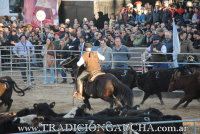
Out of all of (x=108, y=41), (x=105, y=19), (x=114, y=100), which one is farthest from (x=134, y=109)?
(x=105, y=19)

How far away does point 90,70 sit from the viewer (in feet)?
51.3

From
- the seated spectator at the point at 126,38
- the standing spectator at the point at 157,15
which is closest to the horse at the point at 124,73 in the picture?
the seated spectator at the point at 126,38

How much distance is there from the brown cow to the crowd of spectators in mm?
1895

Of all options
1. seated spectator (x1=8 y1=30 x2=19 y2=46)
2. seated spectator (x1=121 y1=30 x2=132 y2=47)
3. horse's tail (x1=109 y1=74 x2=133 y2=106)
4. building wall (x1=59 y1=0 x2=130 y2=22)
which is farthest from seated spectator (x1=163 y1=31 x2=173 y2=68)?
building wall (x1=59 y1=0 x2=130 y2=22)

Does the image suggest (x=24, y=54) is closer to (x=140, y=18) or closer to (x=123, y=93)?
(x=140, y=18)

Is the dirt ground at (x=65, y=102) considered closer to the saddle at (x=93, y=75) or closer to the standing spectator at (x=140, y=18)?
the saddle at (x=93, y=75)

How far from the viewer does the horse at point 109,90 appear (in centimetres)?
1479

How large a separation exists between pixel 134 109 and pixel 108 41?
993cm

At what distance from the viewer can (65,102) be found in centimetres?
1767

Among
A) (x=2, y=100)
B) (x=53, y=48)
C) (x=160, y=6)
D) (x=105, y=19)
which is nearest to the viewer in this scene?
(x=2, y=100)

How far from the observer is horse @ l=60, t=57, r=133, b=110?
14.8 metres

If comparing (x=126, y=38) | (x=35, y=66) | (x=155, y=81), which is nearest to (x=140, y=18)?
(x=126, y=38)

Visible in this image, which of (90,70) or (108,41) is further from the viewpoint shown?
(108,41)

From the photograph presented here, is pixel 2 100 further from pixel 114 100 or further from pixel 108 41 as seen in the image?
pixel 108 41
